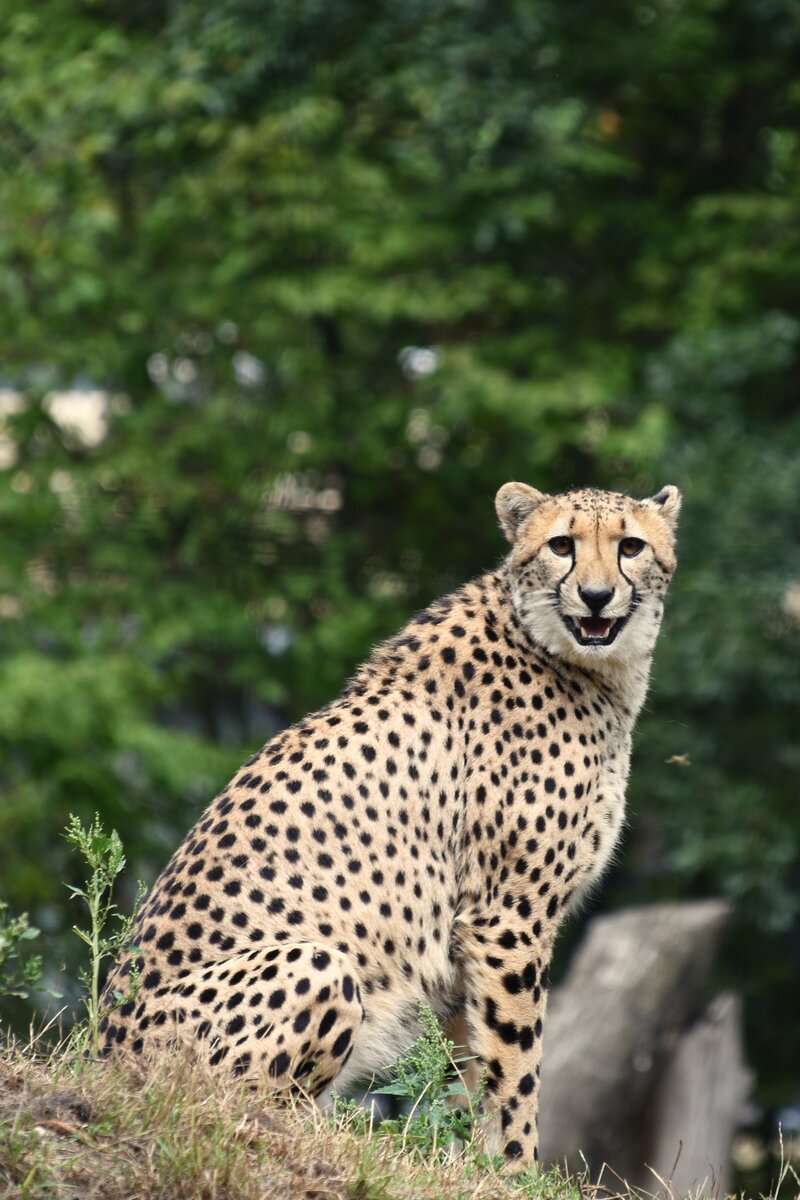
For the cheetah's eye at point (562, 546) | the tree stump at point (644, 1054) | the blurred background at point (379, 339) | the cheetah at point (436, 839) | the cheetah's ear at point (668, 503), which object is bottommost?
the tree stump at point (644, 1054)

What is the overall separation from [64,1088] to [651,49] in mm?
10432

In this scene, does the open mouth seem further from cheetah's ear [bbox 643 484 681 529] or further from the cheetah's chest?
cheetah's ear [bbox 643 484 681 529]

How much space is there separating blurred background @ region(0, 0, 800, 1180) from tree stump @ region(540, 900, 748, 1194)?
109cm

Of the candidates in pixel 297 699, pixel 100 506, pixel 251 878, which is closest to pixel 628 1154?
pixel 297 699

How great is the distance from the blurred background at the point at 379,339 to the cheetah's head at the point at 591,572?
6298mm

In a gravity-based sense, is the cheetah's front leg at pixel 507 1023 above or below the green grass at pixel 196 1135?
below

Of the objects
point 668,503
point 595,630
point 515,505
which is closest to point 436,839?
point 595,630

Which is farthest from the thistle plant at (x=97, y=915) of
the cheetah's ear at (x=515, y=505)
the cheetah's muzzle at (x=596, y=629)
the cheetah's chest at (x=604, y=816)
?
the cheetah's ear at (x=515, y=505)

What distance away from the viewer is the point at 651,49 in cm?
1269

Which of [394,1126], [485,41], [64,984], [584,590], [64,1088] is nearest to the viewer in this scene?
[64,1088]

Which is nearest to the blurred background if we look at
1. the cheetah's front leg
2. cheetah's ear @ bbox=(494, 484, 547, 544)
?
cheetah's ear @ bbox=(494, 484, 547, 544)

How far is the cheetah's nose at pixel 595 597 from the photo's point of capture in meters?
5.05

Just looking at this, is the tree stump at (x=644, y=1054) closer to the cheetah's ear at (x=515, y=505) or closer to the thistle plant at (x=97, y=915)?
the cheetah's ear at (x=515, y=505)

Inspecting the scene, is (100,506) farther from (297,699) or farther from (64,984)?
(64,984)
